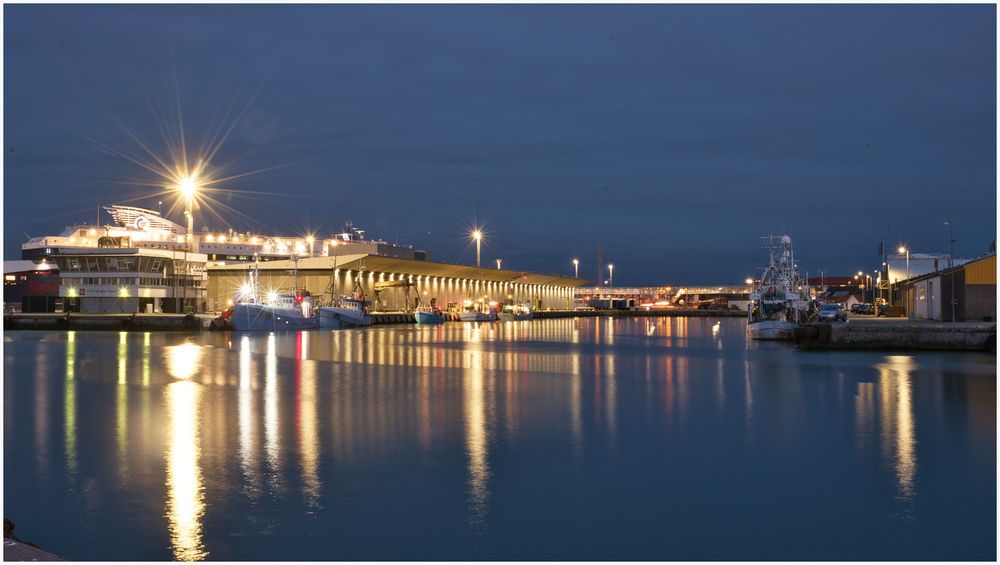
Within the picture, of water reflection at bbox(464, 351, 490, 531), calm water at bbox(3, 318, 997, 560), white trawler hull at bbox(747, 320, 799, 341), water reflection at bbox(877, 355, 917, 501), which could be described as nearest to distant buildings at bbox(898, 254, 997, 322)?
white trawler hull at bbox(747, 320, 799, 341)

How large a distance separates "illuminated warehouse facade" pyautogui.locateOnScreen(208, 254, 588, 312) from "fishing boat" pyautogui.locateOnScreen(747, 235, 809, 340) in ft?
149

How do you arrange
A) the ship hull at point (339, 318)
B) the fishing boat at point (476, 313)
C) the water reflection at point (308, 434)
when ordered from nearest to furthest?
the water reflection at point (308, 434)
the ship hull at point (339, 318)
the fishing boat at point (476, 313)

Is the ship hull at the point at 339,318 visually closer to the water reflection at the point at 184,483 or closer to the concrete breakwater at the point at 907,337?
the concrete breakwater at the point at 907,337

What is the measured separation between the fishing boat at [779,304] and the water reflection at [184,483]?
41.0 metres

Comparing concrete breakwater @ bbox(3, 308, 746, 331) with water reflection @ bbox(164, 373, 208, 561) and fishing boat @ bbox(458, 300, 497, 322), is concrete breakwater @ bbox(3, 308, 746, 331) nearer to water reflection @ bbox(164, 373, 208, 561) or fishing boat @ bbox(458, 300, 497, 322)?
fishing boat @ bbox(458, 300, 497, 322)

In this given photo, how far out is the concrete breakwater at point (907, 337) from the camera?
1551 inches

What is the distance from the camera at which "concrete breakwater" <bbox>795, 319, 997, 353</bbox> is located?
129ft

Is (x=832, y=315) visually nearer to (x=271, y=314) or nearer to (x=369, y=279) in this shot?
(x=271, y=314)

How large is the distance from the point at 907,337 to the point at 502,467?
31809 mm

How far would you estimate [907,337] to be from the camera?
41.1 metres

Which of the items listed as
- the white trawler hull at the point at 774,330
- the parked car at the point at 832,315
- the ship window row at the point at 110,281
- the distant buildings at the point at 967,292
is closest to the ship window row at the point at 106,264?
the ship window row at the point at 110,281

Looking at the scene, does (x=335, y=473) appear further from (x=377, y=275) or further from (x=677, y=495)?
(x=377, y=275)

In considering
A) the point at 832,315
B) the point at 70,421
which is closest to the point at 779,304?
the point at 832,315

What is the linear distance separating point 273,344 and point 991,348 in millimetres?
35761
